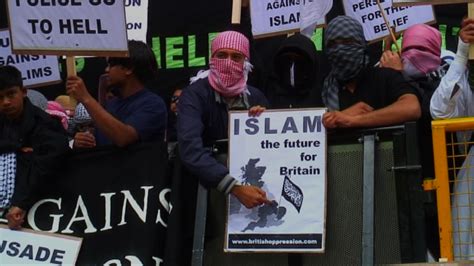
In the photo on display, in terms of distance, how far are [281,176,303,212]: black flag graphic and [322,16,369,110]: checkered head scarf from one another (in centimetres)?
63

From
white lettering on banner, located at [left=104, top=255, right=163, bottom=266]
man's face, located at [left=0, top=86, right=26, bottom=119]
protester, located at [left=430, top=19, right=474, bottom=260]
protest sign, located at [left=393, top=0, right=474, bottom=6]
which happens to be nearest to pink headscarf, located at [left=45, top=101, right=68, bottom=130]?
man's face, located at [left=0, top=86, right=26, bottom=119]

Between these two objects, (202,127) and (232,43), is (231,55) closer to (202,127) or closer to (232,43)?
(232,43)

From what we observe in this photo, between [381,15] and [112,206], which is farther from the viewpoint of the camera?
[381,15]

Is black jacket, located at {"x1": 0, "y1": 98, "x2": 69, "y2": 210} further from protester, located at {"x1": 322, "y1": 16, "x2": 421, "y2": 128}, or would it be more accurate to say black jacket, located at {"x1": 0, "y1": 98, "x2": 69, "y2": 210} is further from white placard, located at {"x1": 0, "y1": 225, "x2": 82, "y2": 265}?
protester, located at {"x1": 322, "y1": 16, "x2": 421, "y2": 128}

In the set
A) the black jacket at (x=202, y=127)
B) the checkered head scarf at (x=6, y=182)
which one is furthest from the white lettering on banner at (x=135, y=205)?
the checkered head scarf at (x=6, y=182)

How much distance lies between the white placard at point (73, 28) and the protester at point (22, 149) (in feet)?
1.09

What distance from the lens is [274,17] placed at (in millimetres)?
9500

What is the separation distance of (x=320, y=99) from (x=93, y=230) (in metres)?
1.66

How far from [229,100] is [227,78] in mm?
145

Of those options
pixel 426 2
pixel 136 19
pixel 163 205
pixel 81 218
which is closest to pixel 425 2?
pixel 426 2

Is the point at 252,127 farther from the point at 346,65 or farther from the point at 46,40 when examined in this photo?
the point at 46,40

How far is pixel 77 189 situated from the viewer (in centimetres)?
691

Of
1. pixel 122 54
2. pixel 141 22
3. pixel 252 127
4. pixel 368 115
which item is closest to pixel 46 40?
pixel 122 54

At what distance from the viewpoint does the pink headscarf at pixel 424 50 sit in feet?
24.2
